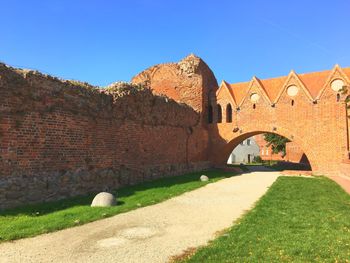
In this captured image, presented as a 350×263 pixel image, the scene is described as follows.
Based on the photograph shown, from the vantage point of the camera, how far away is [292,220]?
26.5ft

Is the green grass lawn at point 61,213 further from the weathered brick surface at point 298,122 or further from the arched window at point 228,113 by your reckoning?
the arched window at point 228,113

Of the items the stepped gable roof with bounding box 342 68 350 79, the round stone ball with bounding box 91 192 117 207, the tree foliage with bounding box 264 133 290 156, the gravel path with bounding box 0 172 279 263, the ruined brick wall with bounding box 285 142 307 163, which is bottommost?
the gravel path with bounding box 0 172 279 263

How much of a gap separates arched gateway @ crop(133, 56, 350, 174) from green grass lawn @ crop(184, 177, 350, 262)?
42.1ft

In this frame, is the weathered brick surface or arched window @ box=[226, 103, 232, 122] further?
arched window @ box=[226, 103, 232, 122]

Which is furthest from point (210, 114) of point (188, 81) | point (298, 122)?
point (298, 122)

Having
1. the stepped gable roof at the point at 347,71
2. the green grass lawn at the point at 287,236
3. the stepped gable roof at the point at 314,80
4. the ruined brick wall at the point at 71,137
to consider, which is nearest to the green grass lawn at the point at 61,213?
the ruined brick wall at the point at 71,137

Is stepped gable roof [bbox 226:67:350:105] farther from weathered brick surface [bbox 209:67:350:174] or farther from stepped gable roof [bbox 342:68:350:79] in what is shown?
weathered brick surface [bbox 209:67:350:174]

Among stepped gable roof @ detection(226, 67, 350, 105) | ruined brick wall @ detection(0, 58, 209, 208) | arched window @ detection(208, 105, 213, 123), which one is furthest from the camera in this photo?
arched window @ detection(208, 105, 213, 123)

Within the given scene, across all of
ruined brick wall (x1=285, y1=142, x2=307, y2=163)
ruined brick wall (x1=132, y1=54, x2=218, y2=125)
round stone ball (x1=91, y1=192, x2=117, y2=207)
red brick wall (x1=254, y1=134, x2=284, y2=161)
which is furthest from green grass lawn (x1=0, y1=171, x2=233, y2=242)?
red brick wall (x1=254, y1=134, x2=284, y2=161)

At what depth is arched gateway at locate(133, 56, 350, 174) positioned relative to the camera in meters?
22.3

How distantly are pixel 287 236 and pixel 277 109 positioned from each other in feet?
63.9

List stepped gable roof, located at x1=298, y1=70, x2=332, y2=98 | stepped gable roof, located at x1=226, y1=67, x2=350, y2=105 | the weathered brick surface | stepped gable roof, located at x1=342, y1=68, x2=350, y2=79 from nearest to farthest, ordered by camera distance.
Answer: the weathered brick surface < stepped gable roof, located at x1=342, y1=68, x2=350, y2=79 < stepped gable roof, located at x1=298, y1=70, x2=332, y2=98 < stepped gable roof, located at x1=226, y1=67, x2=350, y2=105

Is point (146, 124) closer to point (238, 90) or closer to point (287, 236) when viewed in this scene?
point (287, 236)

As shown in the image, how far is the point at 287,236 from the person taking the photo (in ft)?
21.4
